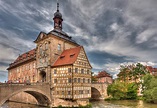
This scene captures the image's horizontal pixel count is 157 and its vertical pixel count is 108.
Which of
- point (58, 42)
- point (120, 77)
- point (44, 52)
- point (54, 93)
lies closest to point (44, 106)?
point (54, 93)

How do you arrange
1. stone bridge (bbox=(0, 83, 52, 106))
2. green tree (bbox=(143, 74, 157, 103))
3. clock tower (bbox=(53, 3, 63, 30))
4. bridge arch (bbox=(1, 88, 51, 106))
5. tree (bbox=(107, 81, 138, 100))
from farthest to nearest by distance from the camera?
tree (bbox=(107, 81, 138, 100)), clock tower (bbox=(53, 3, 63, 30)), green tree (bbox=(143, 74, 157, 103)), bridge arch (bbox=(1, 88, 51, 106)), stone bridge (bbox=(0, 83, 52, 106))

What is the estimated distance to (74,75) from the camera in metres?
23.9

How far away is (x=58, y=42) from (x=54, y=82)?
650 cm

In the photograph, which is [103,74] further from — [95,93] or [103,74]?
[95,93]

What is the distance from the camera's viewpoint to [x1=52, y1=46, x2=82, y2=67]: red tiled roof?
80.4 feet

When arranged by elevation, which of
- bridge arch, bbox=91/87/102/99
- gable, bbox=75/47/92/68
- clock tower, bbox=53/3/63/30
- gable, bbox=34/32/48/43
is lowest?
bridge arch, bbox=91/87/102/99

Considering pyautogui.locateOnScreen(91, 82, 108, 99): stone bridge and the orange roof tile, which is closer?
pyautogui.locateOnScreen(91, 82, 108, 99): stone bridge

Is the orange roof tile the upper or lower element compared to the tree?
upper

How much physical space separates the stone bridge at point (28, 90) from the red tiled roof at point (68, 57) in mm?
3901

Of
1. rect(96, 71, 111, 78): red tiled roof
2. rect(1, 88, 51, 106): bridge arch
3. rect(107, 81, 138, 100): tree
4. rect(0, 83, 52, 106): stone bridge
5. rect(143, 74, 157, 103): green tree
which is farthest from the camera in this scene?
rect(96, 71, 111, 78): red tiled roof

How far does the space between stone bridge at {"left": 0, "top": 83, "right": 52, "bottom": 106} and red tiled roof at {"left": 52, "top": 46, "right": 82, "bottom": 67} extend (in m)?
3.90

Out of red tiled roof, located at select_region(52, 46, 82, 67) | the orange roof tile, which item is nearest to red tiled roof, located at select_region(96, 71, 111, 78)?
the orange roof tile

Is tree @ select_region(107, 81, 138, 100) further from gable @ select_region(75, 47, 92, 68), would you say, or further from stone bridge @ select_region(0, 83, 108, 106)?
stone bridge @ select_region(0, 83, 108, 106)

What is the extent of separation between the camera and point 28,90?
22.2 meters
